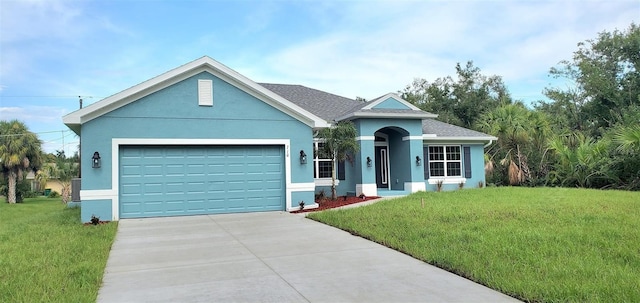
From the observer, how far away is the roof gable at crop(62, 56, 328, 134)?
11.9 metres

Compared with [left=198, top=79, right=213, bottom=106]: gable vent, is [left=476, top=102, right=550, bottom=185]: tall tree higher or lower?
lower

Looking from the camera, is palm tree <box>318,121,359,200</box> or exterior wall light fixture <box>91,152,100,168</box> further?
palm tree <box>318,121,359,200</box>

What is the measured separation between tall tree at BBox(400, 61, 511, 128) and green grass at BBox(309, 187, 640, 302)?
21793 mm

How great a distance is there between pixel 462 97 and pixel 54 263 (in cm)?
3268

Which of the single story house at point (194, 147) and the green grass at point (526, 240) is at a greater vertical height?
the single story house at point (194, 147)

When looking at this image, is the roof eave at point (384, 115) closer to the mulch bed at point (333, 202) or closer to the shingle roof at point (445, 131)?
the shingle roof at point (445, 131)

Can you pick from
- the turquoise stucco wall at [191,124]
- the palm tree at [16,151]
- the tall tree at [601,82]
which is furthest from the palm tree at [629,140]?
the palm tree at [16,151]

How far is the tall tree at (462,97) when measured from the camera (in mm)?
34094

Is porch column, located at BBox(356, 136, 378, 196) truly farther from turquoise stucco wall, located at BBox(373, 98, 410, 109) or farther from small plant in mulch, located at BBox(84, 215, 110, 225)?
small plant in mulch, located at BBox(84, 215, 110, 225)

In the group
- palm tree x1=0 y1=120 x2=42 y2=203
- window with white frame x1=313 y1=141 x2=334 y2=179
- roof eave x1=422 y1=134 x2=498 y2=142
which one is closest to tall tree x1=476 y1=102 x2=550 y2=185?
roof eave x1=422 y1=134 x2=498 y2=142

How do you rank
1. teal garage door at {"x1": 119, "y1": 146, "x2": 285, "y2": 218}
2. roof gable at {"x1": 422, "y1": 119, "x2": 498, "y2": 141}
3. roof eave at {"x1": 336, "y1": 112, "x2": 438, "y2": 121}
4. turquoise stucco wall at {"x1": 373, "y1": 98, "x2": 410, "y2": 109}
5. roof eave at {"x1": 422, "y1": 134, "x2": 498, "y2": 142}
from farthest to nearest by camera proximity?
roof gable at {"x1": 422, "y1": 119, "x2": 498, "y2": 141} → roof eave at {"x1": 422, "y1": 134, "x2": 498, "y2": 142} → turquoise stucco wall at {"x1": 373, "y1": 98, "x2": 410, "y2": 109} → roof eave at {"x1": 336, "y1": 112, "x2": 438, "y2": 121} → teal garage door at {"x1": 119, "y1": 146, "x2": 285, "y2": 218}

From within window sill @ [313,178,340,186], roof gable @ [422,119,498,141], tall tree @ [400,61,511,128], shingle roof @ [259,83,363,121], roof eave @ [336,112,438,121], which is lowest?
window sill @ [313,178,340,186]

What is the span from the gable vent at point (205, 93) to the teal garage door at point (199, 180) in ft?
4.43

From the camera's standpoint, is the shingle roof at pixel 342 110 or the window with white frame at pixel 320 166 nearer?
the window with white frame at pixel 320 166
